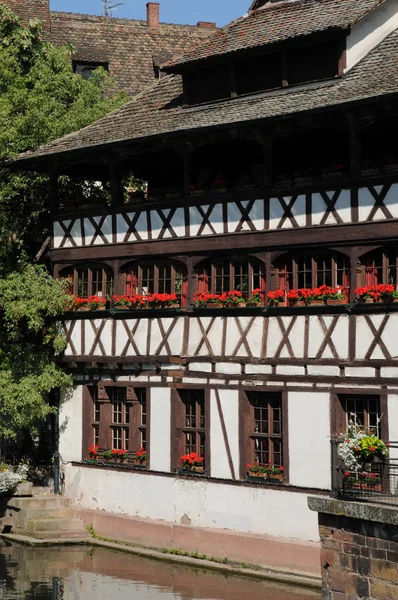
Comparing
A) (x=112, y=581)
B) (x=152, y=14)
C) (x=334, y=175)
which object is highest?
(x=152, y=14)

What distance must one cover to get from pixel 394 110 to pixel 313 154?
11.5ft

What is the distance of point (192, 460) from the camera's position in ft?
94.8

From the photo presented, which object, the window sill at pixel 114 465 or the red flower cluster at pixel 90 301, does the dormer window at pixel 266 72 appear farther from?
the window sill at pixel 114 465

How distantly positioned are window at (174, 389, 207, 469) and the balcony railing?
7.09m

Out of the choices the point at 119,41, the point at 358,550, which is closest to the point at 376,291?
the point at 358,550

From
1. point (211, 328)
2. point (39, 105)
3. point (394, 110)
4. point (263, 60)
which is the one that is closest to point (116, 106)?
point (39, 105)

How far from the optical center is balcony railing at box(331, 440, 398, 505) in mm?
21453

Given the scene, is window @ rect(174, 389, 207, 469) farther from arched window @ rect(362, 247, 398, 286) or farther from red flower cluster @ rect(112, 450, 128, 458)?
arched window @ rect(362, 247, 398, 286)

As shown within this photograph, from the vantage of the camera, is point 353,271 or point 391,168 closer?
point 391,168

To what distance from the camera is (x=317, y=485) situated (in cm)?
2628

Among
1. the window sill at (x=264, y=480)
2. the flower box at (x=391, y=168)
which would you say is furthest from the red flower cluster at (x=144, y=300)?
the flower box at (x=391, y=168)

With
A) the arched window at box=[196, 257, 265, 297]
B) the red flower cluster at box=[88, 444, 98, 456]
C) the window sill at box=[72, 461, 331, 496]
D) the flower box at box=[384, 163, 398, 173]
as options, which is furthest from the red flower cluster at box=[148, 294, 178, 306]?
the flower box at box=[384, 163, 398, 173]

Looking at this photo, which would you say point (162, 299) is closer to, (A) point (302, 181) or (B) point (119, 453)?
(B) point (119, 453)

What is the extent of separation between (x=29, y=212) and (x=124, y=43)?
49.0 ft
